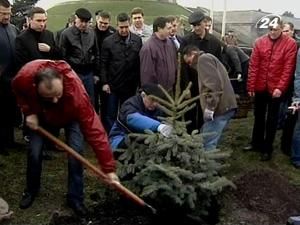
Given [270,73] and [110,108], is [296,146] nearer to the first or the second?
[270,73]

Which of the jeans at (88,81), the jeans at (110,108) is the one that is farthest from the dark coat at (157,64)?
the jeans at (88,81)

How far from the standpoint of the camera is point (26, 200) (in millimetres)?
5410

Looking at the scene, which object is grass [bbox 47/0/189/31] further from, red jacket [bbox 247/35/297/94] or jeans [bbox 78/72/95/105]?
red jacket [bbox 247/35/297/94]

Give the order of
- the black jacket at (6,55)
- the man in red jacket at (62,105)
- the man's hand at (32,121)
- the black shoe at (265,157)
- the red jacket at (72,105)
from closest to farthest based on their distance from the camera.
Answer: the man in red jacket at (62,105) → the red jacket at (72,105) → the man's hand at (32,121) → the black jacket at (6,55) → the black shoe at (265,157)

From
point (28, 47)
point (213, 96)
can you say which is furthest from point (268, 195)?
point (28, 47)

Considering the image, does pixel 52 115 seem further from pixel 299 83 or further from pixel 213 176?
pixel 299 83

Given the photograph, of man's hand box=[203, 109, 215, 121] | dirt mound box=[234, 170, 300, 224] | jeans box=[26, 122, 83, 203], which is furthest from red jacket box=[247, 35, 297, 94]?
jeans box=[26, 122, 83, 203]

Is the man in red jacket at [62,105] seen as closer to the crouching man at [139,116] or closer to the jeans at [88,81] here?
the crouching man at [139,116]

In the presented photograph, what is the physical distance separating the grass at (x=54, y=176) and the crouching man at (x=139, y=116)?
679mm

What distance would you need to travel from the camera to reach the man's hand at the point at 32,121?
4641mm

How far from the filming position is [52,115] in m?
4.82

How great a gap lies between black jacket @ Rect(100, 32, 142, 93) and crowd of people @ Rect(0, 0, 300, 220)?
0.04 ft

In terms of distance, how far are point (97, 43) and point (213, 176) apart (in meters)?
2.89

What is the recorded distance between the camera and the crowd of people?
17.6ft
